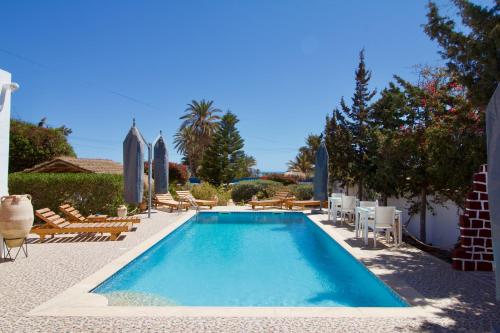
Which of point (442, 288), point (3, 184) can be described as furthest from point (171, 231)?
point (442, 288)

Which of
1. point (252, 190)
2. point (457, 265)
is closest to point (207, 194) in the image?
point (252, 190)

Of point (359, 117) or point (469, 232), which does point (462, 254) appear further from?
point (359, 117)

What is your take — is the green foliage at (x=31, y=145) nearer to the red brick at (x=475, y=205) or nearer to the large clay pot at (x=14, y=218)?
the large clay pot at (x=14, y=218)

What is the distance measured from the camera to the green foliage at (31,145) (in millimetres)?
21453

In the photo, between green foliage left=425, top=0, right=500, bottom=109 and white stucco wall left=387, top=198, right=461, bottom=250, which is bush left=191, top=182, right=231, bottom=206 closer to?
white stucco wall left=387, top=198, right=461, bottom=250

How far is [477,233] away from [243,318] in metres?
4.31

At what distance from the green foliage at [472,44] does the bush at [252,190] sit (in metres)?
15.5

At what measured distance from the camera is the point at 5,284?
494 centimetres

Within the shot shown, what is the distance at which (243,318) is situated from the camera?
12.6ft

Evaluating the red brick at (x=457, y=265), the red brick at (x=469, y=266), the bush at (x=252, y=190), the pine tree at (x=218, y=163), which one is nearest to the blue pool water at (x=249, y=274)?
the red brick at (x=457, y=265)

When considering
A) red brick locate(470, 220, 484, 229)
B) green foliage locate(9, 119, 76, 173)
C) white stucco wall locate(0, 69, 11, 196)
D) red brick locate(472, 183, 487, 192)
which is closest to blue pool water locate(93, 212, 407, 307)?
red brick locate(470, 220, 484, 229)

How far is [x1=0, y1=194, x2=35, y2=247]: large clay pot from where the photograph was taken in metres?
5.96

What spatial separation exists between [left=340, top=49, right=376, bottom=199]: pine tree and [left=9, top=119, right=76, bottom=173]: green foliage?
17787 mm

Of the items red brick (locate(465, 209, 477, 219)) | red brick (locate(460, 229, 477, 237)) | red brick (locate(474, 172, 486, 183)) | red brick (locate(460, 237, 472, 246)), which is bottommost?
red brick (locate(460, 237, 472, 246))
